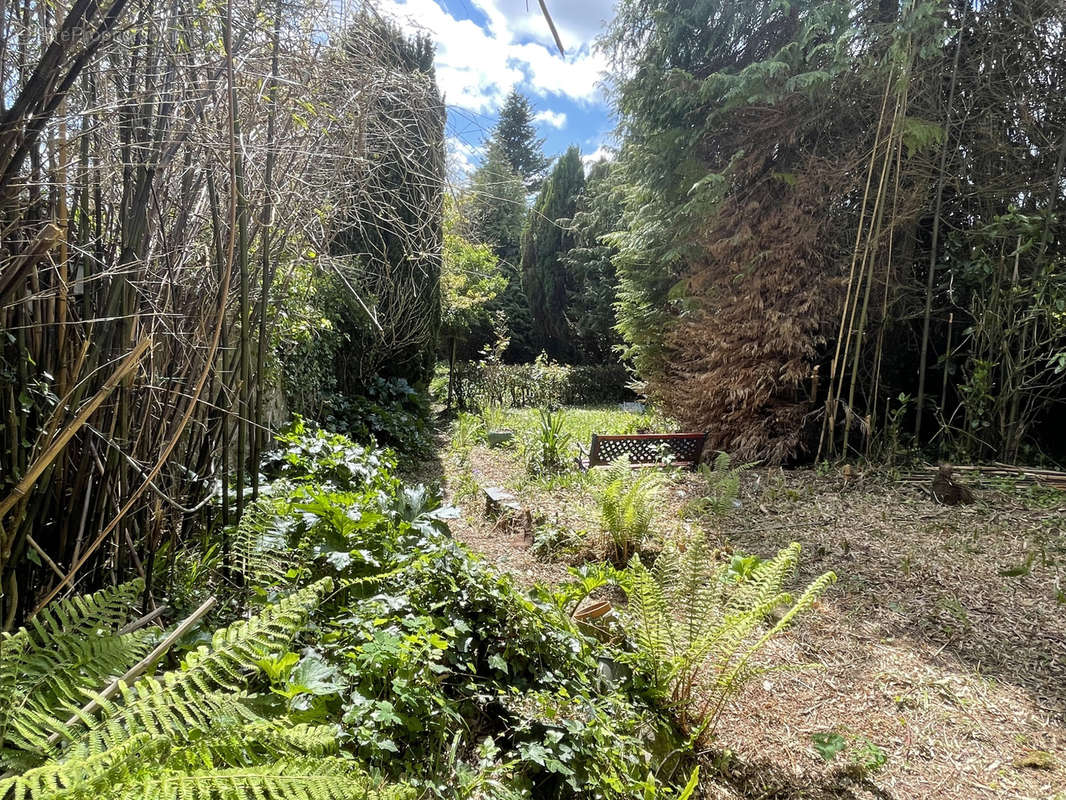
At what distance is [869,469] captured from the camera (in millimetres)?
4348

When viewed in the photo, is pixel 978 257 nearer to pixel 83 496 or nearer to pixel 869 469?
pixel 869 469

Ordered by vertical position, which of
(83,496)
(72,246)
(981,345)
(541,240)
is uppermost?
(541,240)

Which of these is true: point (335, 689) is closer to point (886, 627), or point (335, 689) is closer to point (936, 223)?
point (886, 627)

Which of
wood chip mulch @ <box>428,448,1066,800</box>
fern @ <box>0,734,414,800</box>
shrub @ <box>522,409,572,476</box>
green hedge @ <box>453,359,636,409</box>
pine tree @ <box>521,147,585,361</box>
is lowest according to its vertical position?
wood chip mulch @ <box>428,448,1066,800</box>

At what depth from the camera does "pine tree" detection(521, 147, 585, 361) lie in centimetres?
1485

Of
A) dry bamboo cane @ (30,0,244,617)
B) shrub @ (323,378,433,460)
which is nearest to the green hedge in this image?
shrub @ (323,378,433,460)

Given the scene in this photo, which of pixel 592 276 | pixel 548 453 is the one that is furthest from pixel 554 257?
pixel 548 453

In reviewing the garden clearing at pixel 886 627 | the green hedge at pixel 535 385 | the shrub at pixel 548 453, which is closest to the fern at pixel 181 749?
the garden clearing at pixel 886 627

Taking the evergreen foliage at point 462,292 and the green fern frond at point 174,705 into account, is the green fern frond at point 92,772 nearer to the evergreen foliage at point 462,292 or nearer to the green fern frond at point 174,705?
the green fern frond at point 174,705

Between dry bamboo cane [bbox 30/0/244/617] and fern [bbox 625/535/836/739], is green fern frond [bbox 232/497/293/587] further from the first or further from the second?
fern [bbox 625/535/836/739]

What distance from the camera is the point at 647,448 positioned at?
190 inches

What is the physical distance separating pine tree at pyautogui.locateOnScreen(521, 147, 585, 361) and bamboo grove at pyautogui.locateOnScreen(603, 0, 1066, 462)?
9.21 meters

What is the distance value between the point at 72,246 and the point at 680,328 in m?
5.29

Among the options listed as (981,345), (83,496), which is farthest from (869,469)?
(83,496)
